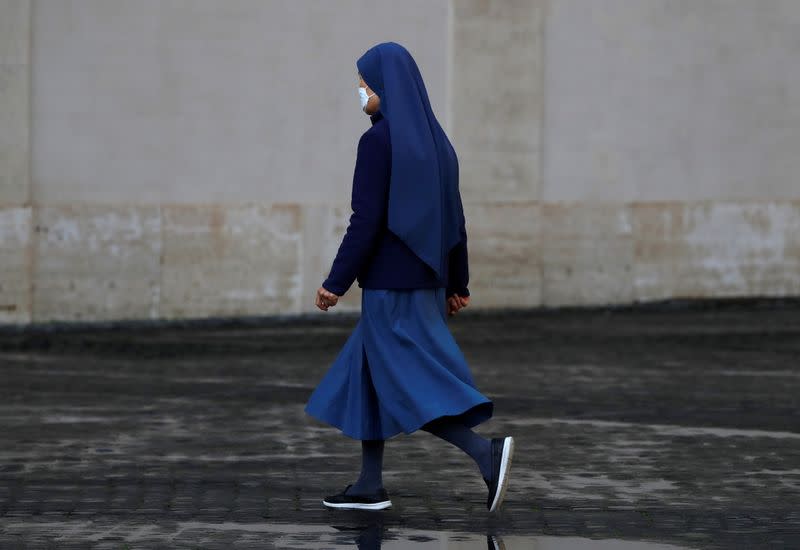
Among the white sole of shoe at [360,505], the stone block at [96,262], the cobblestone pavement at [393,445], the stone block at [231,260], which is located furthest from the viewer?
the stone block at [231,260]

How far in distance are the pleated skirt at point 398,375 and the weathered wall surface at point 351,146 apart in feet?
29.3

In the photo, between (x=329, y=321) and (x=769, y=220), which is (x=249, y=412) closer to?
(x=329, y=321)

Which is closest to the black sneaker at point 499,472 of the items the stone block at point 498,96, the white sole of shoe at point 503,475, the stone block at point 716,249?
the white sole of shoe at point 503,475

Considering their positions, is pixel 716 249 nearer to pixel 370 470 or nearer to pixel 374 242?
pixel 370 470

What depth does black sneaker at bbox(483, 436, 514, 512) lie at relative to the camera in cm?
759

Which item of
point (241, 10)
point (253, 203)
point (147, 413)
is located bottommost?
point (147, 413)

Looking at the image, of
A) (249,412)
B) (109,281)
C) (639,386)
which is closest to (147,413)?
(249,412)

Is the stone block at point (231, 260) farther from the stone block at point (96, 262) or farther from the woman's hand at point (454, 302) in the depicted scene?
the woman's hand at point (454, 302)

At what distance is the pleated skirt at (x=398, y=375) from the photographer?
7.68 m

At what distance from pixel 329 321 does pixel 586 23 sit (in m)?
3.80

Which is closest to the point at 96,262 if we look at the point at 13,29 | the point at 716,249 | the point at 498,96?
the point at 13,29


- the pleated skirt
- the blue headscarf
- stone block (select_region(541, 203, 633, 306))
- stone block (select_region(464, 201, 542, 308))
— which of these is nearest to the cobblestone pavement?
the pleated skirt

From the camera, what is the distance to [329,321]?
17.2 metres

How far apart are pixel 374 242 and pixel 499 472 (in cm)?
101
